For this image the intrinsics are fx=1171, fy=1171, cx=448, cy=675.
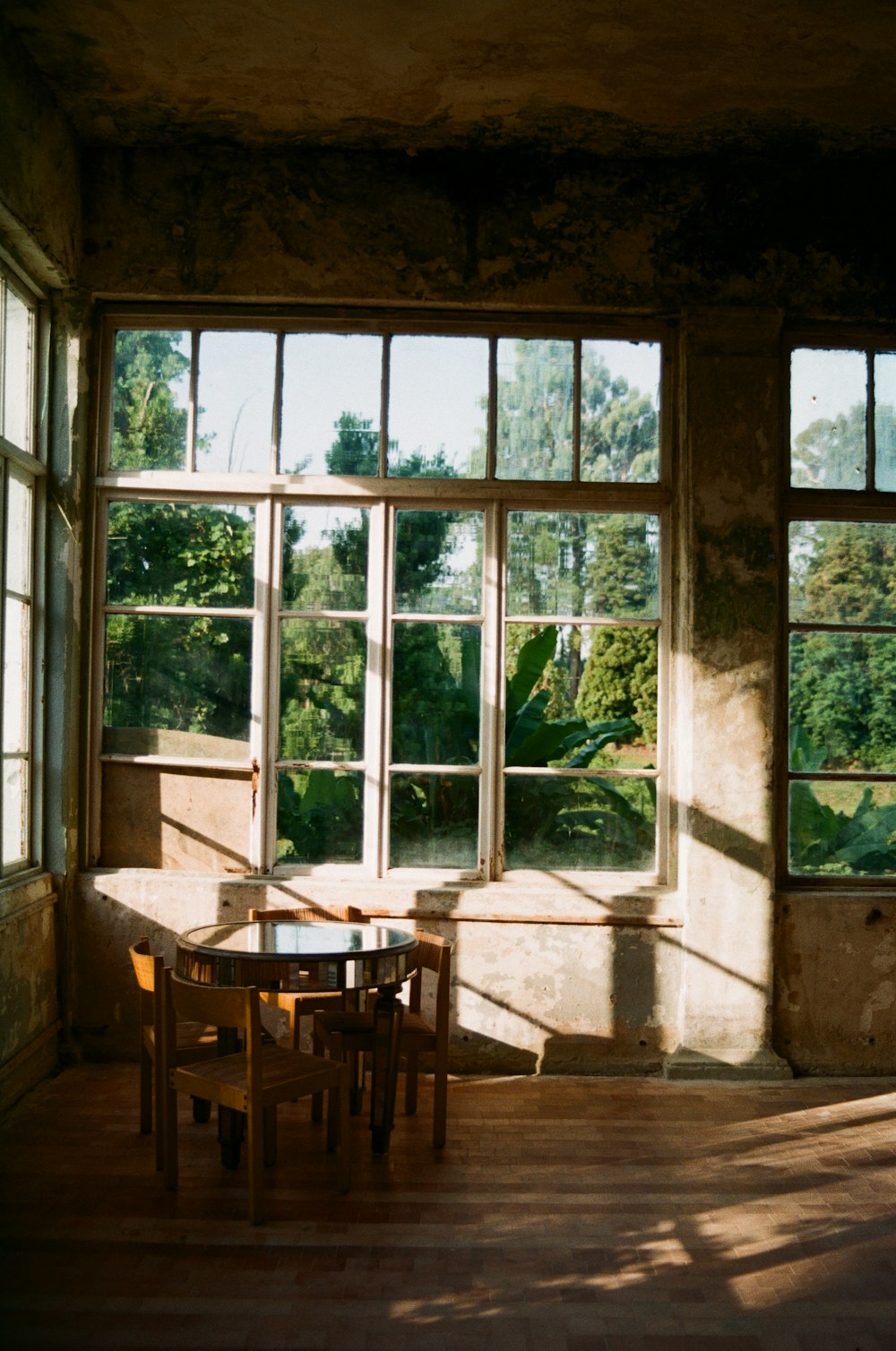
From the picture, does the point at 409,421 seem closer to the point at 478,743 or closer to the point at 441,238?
the point at 441,238

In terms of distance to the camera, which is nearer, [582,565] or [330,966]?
[330,966]

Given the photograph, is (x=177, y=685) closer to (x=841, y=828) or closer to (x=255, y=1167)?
(x=255, y=1167)

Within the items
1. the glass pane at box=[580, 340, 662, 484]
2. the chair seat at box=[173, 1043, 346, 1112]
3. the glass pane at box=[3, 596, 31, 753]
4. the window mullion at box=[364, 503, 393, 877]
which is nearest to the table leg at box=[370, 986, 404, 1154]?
the chair seat at box=[173, 1043, 346, 1112]

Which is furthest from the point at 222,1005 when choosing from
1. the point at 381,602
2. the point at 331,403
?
the point at 331,403

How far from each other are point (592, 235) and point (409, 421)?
48.1 inches

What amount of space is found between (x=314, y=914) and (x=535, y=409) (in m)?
2.57

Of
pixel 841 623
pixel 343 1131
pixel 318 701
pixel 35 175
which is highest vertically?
pixel 35 175

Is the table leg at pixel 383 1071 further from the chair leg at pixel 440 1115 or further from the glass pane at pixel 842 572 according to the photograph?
the glass pane at pixel 842 572

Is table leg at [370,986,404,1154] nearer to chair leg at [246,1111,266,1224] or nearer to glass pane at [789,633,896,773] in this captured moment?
chair leg at [246,1111,266,1224]

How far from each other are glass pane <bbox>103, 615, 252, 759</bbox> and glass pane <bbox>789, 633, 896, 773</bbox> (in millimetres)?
2644

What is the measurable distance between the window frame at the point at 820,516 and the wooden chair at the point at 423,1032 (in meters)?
1.93

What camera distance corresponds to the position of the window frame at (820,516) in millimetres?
A: 5562

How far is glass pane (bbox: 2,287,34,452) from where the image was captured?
5.07 metres

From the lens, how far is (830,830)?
5.61m
